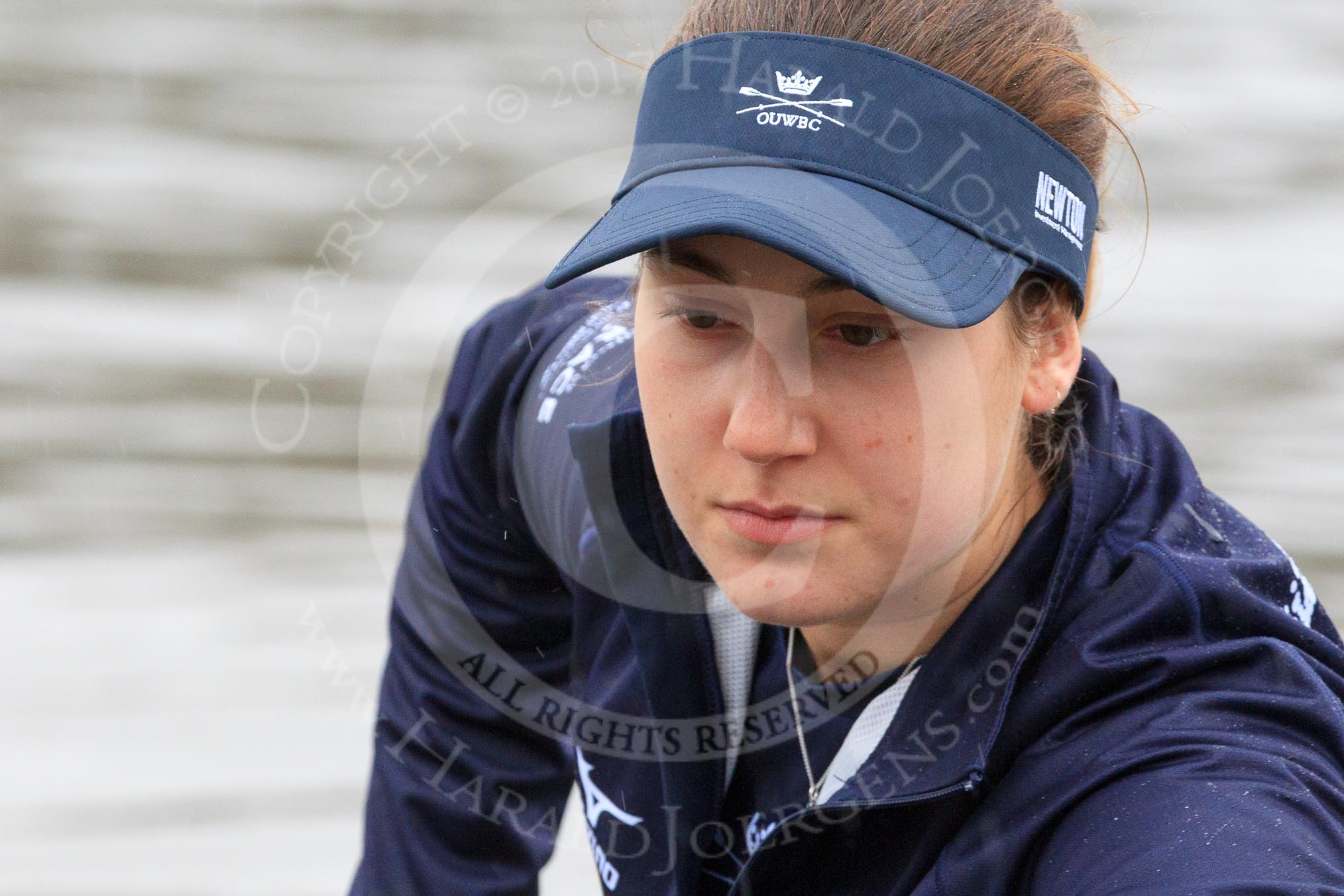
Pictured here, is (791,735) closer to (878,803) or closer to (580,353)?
(878,803)

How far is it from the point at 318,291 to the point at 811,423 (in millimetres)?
1906

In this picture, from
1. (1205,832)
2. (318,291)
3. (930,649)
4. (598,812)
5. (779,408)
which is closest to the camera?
(1205,832)

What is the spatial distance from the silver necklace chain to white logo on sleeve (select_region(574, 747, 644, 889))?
6.1 inches

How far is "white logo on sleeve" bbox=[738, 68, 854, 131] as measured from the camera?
2.91 ft

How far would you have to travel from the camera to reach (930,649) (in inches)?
40.3

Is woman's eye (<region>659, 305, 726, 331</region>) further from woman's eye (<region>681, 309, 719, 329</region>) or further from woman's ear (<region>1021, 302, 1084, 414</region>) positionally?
woman's ear (<region>1021, 302, 1084, 414</region>)

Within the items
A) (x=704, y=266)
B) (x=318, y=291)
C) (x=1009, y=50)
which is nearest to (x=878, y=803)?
(x=704, y=266)

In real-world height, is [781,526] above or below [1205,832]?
above

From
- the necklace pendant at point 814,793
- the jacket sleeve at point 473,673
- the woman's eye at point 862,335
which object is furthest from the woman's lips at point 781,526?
the jacket sleeve at point 473,673

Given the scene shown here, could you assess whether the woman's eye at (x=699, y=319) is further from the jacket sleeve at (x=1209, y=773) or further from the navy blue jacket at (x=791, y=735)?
the jacket sleeve at (x=1209, y=773)

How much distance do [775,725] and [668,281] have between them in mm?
355

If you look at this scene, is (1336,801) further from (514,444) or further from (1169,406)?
(1169,406)

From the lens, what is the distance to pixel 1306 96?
2.57 m

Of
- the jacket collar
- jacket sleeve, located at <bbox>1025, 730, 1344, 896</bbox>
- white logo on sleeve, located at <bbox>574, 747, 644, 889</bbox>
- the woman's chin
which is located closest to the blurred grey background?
white logo on sleeve, located at <bbox>574, 747, 644, 889</bbox>
